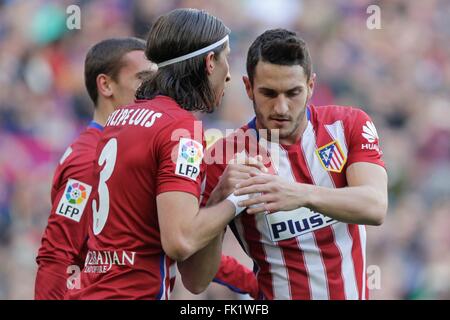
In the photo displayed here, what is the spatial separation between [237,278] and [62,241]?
104 cm

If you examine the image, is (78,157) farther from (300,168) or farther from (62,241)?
(300,168)

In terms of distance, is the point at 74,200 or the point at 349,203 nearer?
the point at 349,203

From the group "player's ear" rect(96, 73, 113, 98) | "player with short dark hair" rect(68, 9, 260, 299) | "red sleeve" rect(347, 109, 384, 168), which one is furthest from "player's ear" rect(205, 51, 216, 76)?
"player's ear" rect(96, 73, 113, 98)

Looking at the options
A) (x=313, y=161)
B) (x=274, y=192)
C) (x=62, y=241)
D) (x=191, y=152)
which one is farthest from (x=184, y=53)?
(x=62, y=241)

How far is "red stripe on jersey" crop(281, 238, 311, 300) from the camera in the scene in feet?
14.0

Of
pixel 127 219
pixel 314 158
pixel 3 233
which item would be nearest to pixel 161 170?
pixel 127 219

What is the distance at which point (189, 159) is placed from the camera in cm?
369

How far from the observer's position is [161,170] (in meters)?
3.69

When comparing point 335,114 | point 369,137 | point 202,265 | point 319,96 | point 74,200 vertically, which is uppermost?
point 319,96

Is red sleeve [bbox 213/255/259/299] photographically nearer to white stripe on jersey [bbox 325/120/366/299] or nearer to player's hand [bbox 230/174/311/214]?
white stripe on jersey [bbox 325/120/366/299]

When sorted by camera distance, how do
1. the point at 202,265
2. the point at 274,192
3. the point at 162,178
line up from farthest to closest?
the point at 202,265 < the point at 274,192 < the point at 162,178

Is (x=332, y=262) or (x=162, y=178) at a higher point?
(x=162, y=178)

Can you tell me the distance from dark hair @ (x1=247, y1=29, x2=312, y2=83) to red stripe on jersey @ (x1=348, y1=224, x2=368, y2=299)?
31.3 inches

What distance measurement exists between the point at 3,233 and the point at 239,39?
3527mm
